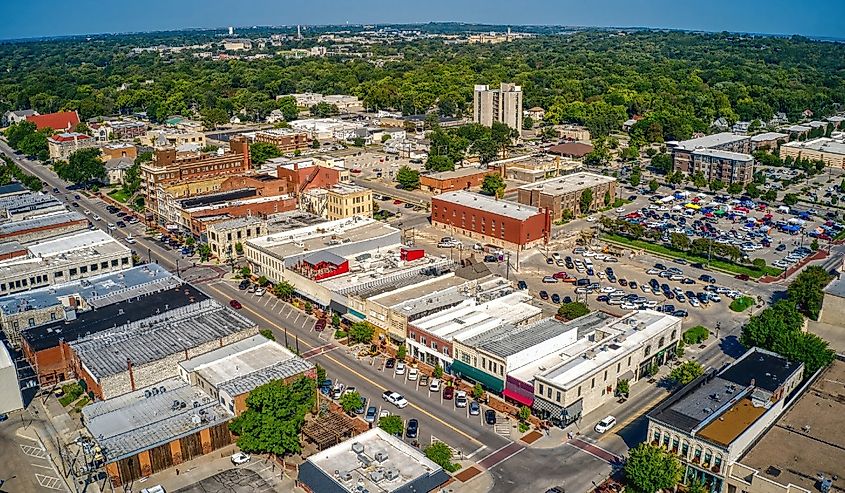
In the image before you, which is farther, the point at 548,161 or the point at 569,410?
the point at 548,161

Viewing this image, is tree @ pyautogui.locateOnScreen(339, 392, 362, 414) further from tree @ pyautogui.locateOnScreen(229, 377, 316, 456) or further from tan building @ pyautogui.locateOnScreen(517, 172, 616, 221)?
tan building @ pyautogui.locateOnScreen(517, 172, 616, 221)

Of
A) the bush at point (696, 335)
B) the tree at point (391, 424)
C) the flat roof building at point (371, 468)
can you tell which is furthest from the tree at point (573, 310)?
the flat roof building at point (371, 468)

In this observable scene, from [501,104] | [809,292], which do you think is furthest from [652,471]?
[501,104]

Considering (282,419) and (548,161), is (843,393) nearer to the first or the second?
(282,419)

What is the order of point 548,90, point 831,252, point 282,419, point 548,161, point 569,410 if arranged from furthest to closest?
point 548,90 → point 548,161 → point 831,252 → point 569,410 → point 282,419

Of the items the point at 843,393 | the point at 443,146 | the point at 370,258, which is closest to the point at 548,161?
the point at 443,146

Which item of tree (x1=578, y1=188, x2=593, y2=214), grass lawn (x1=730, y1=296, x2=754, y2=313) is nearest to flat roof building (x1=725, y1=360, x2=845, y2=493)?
grass lawn (x1=730, y1=296, x2=754, y2=313)
